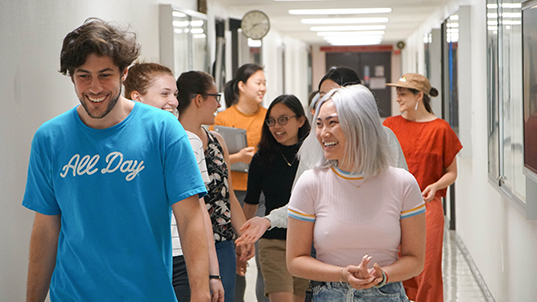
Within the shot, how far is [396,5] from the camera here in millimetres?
9031

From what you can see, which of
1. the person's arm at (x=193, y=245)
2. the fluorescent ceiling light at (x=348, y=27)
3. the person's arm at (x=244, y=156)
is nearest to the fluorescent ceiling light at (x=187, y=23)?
the person's arm at (x=244, y=156)

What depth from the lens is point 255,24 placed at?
8570mm

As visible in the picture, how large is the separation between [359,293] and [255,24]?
700cm

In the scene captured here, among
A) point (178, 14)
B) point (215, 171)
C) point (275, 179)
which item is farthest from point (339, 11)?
point (215, 171)

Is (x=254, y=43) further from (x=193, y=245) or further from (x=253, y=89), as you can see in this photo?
(x=193, y=245)

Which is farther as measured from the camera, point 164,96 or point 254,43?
point 254,43

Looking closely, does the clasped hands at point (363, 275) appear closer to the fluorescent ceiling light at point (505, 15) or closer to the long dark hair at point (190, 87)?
the long dark hair at point (190, 87)

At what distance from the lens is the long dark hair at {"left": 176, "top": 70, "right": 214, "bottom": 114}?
284cm

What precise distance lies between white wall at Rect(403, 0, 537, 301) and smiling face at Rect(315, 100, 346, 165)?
1.68m

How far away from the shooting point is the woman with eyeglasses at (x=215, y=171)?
2.73 m

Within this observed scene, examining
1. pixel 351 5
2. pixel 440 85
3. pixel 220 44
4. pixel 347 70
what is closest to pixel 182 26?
pixel 220 44

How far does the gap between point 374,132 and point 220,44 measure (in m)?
6.35

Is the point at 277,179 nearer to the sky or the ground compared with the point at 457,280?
nearer to the sky

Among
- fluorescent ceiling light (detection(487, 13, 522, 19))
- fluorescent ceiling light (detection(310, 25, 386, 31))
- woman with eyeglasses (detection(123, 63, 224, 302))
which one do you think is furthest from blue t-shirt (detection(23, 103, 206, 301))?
fluorescent ceiling light (detection(310, 25, 386, 31))
